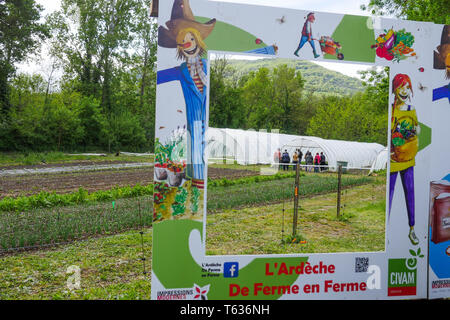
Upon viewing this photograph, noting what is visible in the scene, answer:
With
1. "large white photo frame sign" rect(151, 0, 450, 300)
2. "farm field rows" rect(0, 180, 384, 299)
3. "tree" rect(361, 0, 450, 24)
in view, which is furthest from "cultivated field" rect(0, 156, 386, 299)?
"tree" rect(361, 0, 450, 24)

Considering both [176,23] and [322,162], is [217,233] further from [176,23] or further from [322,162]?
[176,23]

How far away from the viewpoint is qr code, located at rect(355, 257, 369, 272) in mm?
4141

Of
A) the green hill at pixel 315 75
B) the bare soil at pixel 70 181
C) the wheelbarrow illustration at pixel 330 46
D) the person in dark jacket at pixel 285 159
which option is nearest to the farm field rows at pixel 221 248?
the person in dark jacket at pixel 285 159

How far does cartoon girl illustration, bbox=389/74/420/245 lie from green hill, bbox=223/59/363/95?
61 centimetres

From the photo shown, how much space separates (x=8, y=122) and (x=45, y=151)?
2519mm

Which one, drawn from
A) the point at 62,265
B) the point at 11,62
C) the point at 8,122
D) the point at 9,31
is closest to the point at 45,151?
the point at 8,122

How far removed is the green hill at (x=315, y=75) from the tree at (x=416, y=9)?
714 centimetres

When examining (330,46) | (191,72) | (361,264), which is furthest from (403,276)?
(191,72)

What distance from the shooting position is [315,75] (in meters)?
4.43

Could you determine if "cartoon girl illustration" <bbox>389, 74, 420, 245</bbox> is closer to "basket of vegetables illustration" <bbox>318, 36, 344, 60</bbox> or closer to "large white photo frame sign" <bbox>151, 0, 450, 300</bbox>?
"large white photo frame sign" <bbox>151, 0, 450, 300</bbox>

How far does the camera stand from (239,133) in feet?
14.2

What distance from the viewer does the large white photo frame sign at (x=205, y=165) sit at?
3.66 metres

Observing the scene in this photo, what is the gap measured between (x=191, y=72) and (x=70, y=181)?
1248 cm
